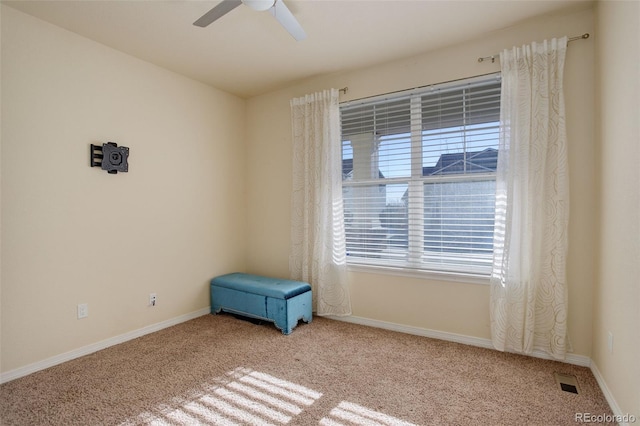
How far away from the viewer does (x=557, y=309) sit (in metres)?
2.28

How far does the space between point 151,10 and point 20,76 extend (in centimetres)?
104

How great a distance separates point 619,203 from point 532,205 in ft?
1.91

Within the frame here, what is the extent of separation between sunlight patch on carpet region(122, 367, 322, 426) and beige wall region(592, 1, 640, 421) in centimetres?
172

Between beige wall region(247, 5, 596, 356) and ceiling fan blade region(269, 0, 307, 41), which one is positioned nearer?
ceiling fan blade region(269, 0, 307, 41)

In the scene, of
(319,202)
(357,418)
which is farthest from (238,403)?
(319,202)

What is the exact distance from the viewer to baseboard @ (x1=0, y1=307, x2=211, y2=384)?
2.17 m

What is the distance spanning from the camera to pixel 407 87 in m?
2.94

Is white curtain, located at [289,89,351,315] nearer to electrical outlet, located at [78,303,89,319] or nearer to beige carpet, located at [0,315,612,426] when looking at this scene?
beige carpet, located at [0,315,612,426]

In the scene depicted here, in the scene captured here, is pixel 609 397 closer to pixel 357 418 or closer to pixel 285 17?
pixel 357 418

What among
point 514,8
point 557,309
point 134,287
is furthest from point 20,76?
point 557,309

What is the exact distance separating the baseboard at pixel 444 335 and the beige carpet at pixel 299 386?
6 cm

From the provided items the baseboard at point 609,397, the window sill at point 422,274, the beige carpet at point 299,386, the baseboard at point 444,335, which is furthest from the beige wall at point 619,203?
the window sill at point 422,274

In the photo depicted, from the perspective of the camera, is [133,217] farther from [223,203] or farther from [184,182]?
[223,203]

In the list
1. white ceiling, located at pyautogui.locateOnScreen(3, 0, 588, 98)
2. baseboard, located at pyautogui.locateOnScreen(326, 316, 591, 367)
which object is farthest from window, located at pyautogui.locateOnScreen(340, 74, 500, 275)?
baseboard, located at pyautogui.locateOnScreen(326, 316, 591, 367)
